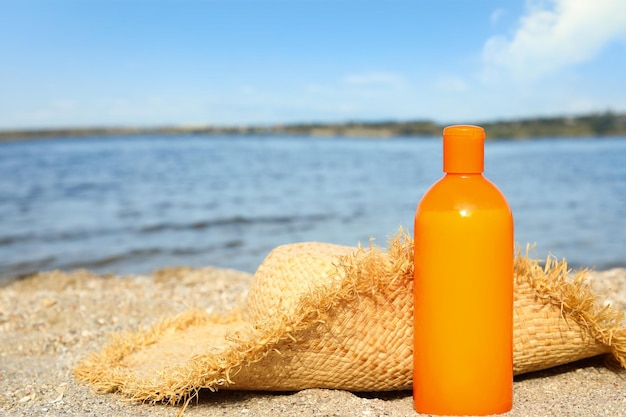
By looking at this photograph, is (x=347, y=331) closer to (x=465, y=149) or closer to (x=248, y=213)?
(x=465, y=149)

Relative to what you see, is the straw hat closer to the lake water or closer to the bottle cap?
the bottle cap

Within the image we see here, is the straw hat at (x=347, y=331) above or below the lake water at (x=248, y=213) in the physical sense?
above

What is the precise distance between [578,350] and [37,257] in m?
8.47

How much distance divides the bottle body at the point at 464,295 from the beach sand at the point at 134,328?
0.23 meters

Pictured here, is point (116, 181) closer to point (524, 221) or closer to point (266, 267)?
point (524, 221)

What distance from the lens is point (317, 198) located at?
14844 millimetres

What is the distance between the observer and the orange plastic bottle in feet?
8.00

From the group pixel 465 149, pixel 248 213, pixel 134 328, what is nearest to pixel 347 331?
pixel 465 149

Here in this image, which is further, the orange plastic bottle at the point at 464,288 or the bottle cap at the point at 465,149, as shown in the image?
the bottle cap at the point at 465,149

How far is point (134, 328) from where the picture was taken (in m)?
4.80

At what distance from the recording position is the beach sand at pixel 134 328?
275 cm

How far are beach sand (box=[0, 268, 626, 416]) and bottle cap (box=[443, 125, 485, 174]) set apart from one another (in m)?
1.09

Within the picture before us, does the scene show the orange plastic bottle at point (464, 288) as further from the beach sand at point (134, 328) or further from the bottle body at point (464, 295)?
the beach sand at point (134, 328)

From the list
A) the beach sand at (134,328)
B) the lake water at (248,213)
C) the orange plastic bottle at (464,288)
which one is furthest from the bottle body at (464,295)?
the lake water at (248,213)
